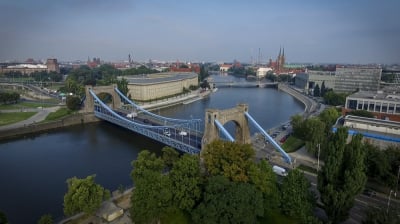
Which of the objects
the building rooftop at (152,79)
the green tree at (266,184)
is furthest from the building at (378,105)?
the building rooftop at (152,79)

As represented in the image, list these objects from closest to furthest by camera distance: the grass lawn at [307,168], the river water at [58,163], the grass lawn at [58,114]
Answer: the river water at [58,163]
the grass lawn at [307,168]
the grass lawn at [58,114]

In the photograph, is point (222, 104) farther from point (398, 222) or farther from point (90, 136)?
point (398, 222)

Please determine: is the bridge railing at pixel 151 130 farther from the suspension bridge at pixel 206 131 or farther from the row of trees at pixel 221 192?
the row of trees at pixel 221 192

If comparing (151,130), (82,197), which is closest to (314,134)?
(151,130)

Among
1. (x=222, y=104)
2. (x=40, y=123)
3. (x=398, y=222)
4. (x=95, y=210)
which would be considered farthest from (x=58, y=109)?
(x=398, y=222)

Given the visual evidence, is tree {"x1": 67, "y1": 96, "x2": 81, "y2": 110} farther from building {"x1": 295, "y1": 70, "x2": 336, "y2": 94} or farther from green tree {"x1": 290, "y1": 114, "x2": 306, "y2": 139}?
building {"x1": 295, "y1": 70, "x2": 336, "y2": 94}

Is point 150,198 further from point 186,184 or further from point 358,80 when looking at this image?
point 358,80

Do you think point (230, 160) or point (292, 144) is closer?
point (230, 160)
